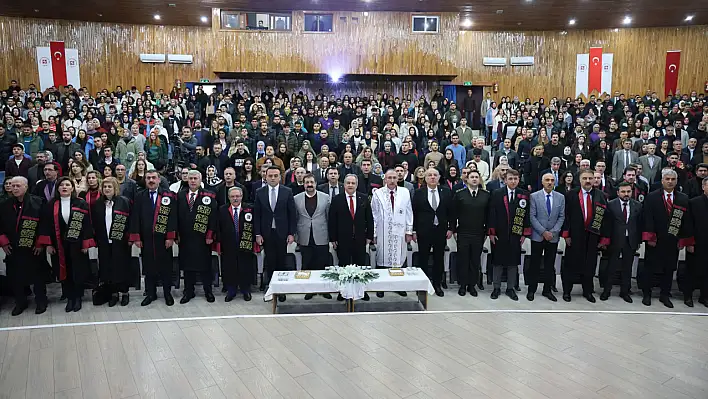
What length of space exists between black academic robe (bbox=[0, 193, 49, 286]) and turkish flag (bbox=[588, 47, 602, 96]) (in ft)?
69.1

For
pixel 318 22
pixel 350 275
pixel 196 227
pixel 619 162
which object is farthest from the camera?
pixel 318 22

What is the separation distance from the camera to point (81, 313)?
19.3ft

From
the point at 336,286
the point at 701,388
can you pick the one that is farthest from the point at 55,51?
the point at 701,388

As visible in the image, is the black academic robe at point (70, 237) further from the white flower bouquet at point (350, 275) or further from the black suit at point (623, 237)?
the black suit at point (623, 237)

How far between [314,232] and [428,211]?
4.79ft

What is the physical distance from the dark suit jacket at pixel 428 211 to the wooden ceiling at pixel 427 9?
466 inches

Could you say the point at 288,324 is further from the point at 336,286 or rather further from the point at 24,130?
the point at 24,130

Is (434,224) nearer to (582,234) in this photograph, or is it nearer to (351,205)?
(351,205)

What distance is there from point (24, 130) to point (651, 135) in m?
13.9

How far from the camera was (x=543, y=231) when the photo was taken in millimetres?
6246

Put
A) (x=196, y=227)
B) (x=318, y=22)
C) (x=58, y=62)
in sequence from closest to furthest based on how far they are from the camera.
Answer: (x=196, y=227)
(x=318, y=22)
(x=58, y=62)

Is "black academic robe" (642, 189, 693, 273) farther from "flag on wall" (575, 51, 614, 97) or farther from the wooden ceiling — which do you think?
"flag on wall" (575, 51, 614, 97)

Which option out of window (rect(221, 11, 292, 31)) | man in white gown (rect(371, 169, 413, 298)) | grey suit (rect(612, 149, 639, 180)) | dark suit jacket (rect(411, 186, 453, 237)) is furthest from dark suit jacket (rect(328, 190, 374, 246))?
window (rect(221, 11, 292, 31))

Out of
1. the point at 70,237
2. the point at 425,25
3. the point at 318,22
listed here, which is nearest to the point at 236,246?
the point at 70,237
